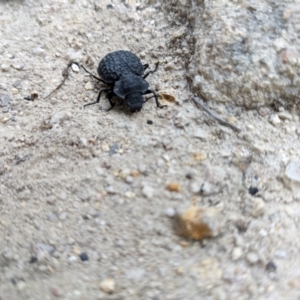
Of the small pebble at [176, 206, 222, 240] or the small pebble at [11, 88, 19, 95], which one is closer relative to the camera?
the small pebble at [176, 206, 222, 240]

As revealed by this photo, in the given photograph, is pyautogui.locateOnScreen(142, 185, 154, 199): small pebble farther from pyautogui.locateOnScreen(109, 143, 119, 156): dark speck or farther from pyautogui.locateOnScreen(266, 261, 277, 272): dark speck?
pyautogui.locateOnScreen(266, 261, 277, 272): dark speck

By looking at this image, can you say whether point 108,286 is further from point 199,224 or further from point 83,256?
point 199,224


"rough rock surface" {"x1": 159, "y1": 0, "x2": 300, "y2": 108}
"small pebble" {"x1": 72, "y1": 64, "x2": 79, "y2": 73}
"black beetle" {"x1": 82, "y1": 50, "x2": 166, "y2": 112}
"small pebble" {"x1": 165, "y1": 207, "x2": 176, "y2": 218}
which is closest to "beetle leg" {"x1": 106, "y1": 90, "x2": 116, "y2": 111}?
"black beetle" {"x1": 82, "y1": 50, "x2": 166, "y2": 112}

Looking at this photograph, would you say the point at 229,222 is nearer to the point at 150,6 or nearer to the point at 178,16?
the point at 178,16

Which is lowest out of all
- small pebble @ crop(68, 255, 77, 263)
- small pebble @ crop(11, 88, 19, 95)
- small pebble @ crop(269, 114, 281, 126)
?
small pebble @ crop(68, 255, 77, 263)

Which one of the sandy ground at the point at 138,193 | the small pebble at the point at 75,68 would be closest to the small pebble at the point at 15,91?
the sandy ground at the point at 138,193

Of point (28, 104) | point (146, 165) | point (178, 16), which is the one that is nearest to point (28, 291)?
point (146, 165)

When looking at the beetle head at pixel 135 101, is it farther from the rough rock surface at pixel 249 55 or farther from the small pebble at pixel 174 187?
the small pebble at pixel 174 187
